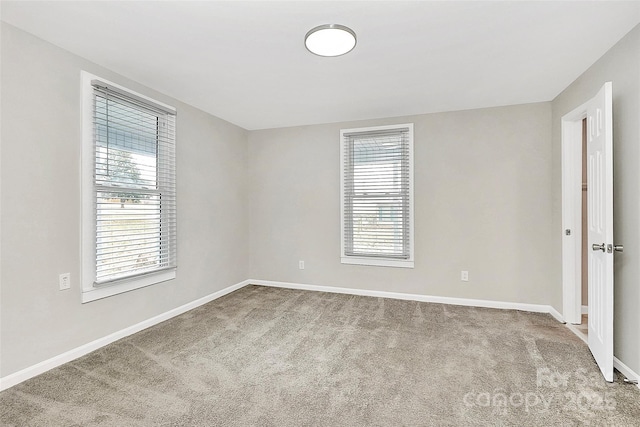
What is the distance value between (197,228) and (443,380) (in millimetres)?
3116

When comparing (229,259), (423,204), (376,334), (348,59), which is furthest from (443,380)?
(229,259)

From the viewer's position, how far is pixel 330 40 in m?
2.25

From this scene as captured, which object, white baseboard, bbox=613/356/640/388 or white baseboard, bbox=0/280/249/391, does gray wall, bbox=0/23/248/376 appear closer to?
white baseboard, bbox=0/280/249/391

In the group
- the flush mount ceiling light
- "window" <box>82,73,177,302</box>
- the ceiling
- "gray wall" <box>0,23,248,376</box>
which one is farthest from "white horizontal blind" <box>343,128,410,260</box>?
"gray wall" <box>0,23,248,376</box>

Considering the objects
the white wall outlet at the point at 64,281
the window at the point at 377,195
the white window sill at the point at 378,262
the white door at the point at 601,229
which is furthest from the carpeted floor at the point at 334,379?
the window at the point at 377,195

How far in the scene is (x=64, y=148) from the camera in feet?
8.13

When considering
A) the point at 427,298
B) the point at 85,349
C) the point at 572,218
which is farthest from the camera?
the point at 427,298

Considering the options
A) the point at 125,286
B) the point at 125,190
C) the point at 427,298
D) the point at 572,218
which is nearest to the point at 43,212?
the point at 125,190

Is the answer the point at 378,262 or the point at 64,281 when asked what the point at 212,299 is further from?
the point at 378,262

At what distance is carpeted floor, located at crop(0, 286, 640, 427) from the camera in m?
1.85

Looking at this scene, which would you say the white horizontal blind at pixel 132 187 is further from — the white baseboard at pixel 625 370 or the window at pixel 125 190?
the white baseboard at pixel 625 370

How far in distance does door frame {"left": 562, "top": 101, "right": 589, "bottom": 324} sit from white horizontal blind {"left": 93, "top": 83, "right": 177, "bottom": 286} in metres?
4.20

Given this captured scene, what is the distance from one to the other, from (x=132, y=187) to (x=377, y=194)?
2.90 metres

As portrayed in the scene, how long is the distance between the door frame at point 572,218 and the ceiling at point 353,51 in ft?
1.72
